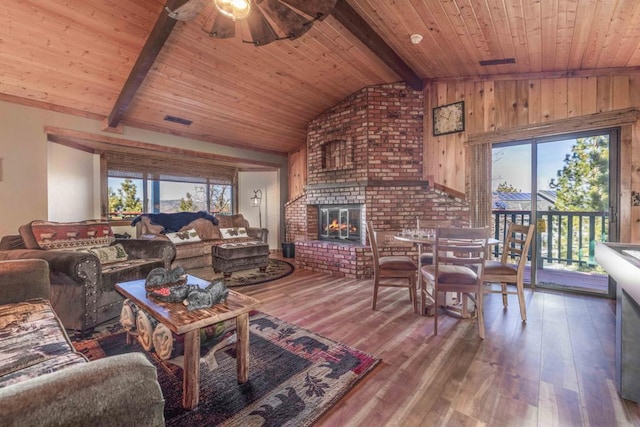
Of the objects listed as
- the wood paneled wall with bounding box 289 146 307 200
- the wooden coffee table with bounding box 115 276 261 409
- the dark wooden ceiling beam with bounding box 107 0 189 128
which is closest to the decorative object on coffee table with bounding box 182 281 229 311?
the wooden coffee table with bounding box 115 276 261 409

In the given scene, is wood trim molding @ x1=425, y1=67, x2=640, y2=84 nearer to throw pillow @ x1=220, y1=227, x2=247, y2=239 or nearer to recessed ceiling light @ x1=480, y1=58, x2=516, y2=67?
recessed ceiling light @ x1=480, y1=58, x2=516, y2=67

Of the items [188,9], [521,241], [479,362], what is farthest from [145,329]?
[521,241]

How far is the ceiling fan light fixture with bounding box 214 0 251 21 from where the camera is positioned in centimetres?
172

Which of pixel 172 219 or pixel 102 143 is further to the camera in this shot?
pixel 172 219

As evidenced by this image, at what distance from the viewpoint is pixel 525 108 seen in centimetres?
353

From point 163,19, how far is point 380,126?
3.05 m

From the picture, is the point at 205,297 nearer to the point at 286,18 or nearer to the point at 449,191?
the point at 286,18

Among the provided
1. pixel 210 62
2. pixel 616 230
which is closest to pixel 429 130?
pixel 616 230

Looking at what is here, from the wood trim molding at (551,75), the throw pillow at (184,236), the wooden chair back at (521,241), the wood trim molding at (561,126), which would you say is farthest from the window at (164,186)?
the wooden chair back at (521,241)

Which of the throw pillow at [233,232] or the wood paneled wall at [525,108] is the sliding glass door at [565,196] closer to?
the wood paneled wall at [525,108]

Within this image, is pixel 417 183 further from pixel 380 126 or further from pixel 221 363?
pixel 221 363

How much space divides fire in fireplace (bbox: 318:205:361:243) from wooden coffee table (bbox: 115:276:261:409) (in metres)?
3.06

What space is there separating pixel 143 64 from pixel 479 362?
4.42 metres

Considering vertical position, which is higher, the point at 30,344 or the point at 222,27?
the point at 222,27
